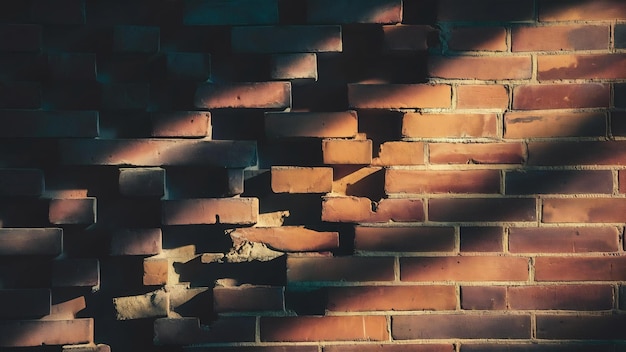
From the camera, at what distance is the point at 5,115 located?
54.6 inches

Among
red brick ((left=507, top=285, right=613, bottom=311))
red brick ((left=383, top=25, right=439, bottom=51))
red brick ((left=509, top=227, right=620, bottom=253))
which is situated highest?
red brick ((left=383, top=25, right=439, bottom=51))

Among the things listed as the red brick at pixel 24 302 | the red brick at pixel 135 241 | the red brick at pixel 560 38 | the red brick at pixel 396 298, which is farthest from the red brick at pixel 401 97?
the red brick at pixel 24 302

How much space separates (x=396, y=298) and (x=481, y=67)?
670mm

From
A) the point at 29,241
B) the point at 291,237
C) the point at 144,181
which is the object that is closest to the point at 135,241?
the point at 144,181

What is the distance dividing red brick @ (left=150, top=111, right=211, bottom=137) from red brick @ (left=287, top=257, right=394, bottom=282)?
44 cm

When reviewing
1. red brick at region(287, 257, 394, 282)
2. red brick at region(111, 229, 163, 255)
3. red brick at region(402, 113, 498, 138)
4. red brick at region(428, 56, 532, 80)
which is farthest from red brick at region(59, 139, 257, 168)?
red brick at region(428, 56, 532, 80)

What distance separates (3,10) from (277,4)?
737 millimetres

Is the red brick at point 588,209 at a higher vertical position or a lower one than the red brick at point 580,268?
higher

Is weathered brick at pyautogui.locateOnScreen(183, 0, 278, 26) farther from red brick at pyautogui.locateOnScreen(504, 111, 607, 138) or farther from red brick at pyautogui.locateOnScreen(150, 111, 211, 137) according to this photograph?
red brick at pyautogui.locateOnScreen(504, 111, 607, 138)

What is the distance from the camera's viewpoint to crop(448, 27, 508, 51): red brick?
1417 millimetres

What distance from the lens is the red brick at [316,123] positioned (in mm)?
1413

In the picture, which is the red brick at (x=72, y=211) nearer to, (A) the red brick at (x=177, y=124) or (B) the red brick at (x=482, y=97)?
(A) the red brick at (x=177, y=124)

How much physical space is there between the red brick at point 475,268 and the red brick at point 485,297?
0.03 m

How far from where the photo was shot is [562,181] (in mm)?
1412
